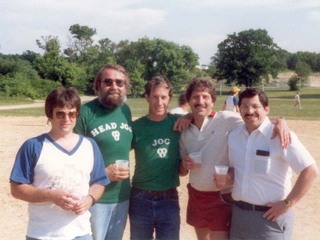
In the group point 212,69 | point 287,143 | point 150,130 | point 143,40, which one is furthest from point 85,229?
point 212,69

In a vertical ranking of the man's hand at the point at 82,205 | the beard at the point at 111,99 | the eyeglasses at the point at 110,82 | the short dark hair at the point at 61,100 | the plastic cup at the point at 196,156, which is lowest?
the man's hand at the point at 82,205

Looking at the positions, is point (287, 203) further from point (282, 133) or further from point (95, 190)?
point (95, 190)

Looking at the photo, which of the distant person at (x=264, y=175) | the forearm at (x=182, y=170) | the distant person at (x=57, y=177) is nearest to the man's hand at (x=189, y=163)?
the forearm at (x=182, y=170)

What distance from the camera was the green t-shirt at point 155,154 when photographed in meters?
4.76

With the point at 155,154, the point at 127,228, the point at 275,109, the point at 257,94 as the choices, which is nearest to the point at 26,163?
the point at 155,154

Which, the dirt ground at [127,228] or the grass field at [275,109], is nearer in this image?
the dirt ground at [127,228]

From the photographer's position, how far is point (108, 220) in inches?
181

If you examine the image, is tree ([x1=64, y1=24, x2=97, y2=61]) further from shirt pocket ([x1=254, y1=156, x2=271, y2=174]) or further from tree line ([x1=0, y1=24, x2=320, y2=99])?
shirt pocket ([x1=254, y1=156, x2=271, y2=174])

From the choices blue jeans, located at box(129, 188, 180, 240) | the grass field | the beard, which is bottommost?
the grass field

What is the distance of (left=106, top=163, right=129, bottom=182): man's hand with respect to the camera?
14.3 ft

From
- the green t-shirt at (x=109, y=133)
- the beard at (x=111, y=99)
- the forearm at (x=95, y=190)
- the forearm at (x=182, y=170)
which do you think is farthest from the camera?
the forearm at (x=182, y=170)

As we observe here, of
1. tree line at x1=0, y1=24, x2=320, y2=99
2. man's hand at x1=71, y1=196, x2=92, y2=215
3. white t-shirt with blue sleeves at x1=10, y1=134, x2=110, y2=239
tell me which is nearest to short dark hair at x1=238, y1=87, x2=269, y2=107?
white t-shirt with blue sleeves at x1=10, y1=134, x2=110, y2=239

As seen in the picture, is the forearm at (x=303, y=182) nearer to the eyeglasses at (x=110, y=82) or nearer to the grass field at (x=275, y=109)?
the eyeglasses at (x=110, y=82)

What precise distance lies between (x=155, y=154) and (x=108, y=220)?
76 centimetres
